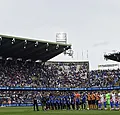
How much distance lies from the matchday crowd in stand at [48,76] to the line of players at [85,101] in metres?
24.1

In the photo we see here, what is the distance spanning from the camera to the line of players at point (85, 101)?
3346 cm

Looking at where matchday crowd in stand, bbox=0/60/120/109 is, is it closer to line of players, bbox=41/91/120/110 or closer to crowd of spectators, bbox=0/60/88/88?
crowd of spectators, bbox=0/60/88/88

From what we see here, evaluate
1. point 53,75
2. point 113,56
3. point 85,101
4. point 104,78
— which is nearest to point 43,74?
point 53,75

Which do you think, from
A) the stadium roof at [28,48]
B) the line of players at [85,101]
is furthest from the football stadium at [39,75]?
the line of players at [85,101]

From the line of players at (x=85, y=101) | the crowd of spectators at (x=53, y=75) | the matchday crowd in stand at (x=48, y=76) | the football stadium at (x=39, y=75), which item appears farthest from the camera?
the crowd of spectators at (x=53, y=75)

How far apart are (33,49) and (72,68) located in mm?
15081

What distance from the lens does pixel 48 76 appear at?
7300 cm

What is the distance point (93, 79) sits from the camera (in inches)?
2953

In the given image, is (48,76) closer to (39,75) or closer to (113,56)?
(39,75)

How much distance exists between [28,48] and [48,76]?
29.1ft

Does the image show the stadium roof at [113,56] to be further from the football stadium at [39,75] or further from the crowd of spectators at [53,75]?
the crowd of spectators at [53,75]

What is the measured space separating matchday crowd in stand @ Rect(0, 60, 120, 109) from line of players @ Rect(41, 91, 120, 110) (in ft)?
79.1

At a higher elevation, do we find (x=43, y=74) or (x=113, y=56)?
(x=113, y=56)

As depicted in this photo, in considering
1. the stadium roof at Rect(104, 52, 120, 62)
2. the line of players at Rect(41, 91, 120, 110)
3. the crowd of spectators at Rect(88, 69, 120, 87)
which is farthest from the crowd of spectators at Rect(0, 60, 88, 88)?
the line of players at Rect(41, 91, 120, 110)
